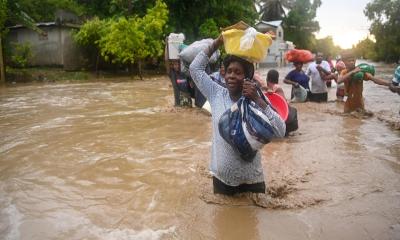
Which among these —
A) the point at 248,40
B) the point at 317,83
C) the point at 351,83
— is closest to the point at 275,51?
the point at 317,83

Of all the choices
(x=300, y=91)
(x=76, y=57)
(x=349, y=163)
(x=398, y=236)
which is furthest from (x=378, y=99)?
(x=76, y=57)

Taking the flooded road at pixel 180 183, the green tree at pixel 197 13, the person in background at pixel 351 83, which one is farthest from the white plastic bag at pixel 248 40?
the green tree at pixel 197 13

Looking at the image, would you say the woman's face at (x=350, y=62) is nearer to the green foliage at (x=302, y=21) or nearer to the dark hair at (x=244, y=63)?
the dark hair at (x=244, y=63)

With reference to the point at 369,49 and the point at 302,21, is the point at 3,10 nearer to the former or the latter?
the point at 302,21

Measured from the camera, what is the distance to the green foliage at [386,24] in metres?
40.8

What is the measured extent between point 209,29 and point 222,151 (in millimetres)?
22769

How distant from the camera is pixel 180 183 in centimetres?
445

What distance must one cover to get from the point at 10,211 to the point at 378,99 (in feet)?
37.6

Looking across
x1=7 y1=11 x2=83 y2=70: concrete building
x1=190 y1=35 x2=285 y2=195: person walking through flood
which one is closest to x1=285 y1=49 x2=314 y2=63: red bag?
x1=190 y1=35 x2=285 y2=195: person walking through flood

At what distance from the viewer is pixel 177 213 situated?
11.8ft

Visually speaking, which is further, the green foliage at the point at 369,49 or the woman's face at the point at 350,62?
the green foliage at the point at 369,49

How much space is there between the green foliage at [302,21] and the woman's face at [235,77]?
54.6 metres

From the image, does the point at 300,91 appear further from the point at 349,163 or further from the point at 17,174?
the point at 17,174

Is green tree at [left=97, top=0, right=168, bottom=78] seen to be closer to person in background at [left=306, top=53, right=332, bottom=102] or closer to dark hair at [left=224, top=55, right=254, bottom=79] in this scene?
person in background at [left=306, top=53, right=332, bottom=102]
